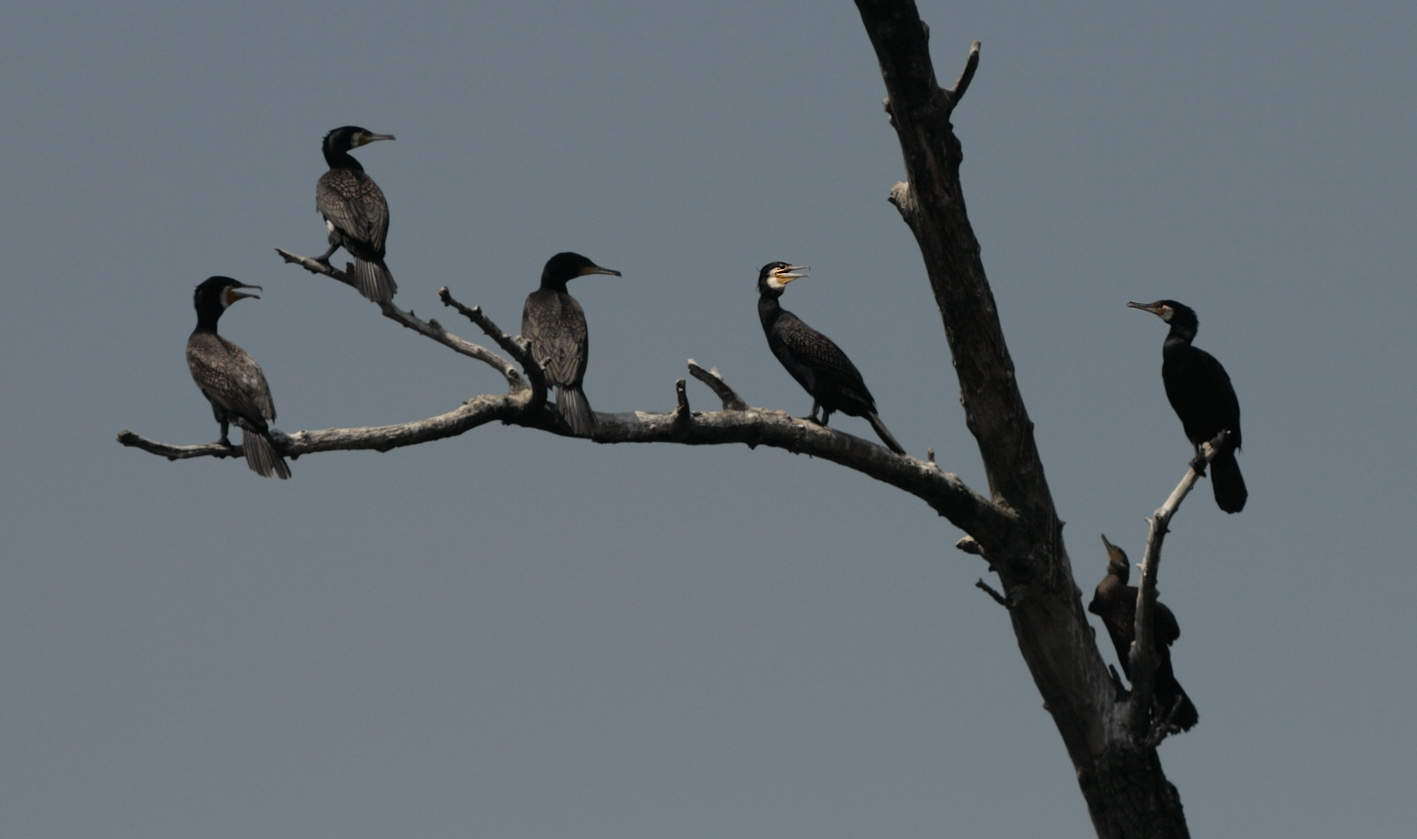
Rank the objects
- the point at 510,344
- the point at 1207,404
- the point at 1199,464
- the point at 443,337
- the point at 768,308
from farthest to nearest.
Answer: the point at 768,308 < the point at 1207,404 < the point at 1199,464 < the point at 443,337 < the point at 510,344

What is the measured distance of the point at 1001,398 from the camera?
7422mm

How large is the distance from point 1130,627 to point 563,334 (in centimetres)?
312

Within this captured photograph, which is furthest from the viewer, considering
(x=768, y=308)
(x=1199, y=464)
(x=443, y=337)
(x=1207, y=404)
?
(x=768, y=308)

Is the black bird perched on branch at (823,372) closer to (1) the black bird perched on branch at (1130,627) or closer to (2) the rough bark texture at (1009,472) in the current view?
(2) the rough bark texture at (1009,472)

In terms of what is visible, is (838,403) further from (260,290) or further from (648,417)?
(260,290)

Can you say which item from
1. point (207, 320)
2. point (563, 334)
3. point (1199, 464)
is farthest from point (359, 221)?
point (1199, 464)

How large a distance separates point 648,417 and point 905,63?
1869 mm

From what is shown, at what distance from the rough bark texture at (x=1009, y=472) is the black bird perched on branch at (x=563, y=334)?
159 centimetres

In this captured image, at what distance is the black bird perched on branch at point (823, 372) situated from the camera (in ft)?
26.9

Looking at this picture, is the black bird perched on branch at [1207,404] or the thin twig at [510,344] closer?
the thin twig at [510,344]

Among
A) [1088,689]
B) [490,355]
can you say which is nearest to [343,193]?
[490,355]

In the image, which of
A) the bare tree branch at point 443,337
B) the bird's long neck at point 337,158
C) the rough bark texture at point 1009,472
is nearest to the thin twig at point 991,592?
the rough bark texture at point 1009,472

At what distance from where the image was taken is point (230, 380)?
725 cm

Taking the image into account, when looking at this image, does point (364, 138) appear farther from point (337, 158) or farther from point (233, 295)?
point (233, 295)
